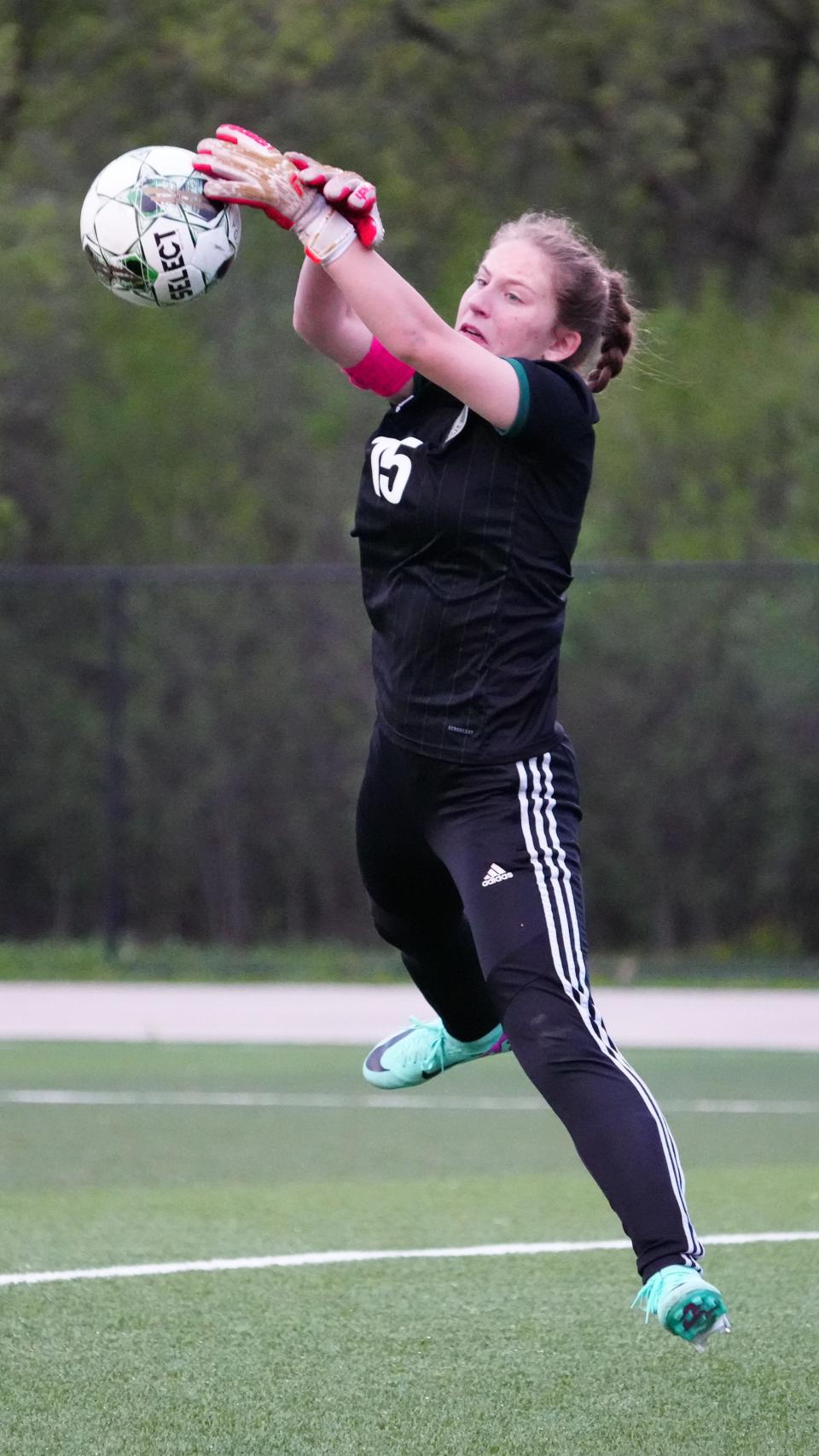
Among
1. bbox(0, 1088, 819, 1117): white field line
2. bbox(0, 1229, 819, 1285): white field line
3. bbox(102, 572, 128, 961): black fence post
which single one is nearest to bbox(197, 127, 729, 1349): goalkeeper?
bbox(0, 1229, 819, 1285): white field line

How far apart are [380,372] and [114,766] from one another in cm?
1071

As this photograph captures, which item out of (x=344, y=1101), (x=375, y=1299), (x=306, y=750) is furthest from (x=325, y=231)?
(x=306, y=750)

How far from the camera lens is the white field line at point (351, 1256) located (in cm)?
535

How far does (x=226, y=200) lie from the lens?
4.15 m

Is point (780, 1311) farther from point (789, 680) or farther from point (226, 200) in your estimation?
point (789, 680)

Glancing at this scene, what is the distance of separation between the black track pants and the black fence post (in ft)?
35.1

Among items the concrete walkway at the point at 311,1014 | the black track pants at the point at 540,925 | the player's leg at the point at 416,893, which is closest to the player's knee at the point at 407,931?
the player's leg at the point at 416,893

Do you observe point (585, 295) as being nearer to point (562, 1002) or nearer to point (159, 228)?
point (159, 228)

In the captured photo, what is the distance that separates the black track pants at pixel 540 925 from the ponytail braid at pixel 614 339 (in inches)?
32.6

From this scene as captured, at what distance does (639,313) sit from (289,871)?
11.2 m

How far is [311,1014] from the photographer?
1286 centimetres

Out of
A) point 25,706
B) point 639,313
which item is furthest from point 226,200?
point 25,706

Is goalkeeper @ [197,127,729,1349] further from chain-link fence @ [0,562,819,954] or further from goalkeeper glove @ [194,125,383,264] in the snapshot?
chain-link fence @ [0,562,819,954]

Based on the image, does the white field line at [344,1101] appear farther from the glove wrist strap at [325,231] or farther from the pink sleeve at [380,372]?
the glove wrist strap at [325,231]
